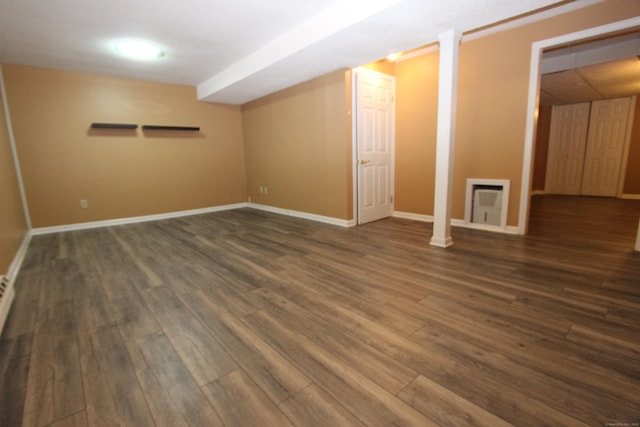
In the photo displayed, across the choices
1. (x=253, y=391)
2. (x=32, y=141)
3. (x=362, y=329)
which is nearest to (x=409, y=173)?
(x=362, y=329)

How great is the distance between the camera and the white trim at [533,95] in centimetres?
297

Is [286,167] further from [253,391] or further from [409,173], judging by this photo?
[253,391]

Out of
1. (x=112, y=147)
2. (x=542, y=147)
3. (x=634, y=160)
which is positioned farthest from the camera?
(x=542, y=147)

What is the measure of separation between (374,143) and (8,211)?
454 centimetres

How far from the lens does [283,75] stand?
414cm

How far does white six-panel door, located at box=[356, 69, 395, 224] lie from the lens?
4.21 metres

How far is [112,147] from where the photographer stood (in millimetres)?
4816

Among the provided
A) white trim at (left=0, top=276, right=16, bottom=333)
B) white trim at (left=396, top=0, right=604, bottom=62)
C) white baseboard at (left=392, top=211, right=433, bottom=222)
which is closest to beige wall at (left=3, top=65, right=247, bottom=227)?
white trim at (left=0, top=276, right=16, bottom=333)

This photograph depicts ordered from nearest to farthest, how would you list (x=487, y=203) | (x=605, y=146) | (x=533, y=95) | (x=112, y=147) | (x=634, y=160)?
(x=533, y=95), (x=487, y=203), (x=112, y=147), (x=634, y=160), (x=605, y=146)

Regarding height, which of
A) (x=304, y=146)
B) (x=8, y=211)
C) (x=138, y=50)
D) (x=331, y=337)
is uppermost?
(x=138, y=50)

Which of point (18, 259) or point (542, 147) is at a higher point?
point (542, 147)

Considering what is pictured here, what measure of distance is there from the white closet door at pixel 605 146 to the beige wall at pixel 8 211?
1045 cm

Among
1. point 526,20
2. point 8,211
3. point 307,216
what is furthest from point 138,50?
point 526,20

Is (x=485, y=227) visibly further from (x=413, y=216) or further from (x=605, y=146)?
(x=605, y=146)
